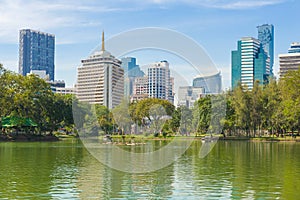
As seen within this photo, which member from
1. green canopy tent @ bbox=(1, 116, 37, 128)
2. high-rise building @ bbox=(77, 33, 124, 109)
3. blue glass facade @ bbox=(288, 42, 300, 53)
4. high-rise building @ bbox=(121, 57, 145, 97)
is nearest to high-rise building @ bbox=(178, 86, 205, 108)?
high-rise building @ bbox=(121, 57, 145, 97)

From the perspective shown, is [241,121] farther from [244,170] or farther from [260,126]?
[244,170]

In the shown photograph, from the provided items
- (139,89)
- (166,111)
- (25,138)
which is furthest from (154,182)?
(166,111)

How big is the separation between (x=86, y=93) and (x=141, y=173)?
164ft

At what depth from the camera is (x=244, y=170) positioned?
21.5 metres

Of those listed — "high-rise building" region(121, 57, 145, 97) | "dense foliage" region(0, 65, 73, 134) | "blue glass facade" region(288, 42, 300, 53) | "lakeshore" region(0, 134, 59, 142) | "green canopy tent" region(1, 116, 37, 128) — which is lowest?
"lakeshore" region(0, 134, 59, 142)

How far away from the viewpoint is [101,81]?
2313 inches

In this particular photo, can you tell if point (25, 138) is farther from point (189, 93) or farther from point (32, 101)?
point (189, 93)

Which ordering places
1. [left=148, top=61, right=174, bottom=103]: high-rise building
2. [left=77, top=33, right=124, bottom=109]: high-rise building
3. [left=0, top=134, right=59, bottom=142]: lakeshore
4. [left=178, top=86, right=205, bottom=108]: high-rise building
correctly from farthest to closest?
[left=0, top=134, right=59, bottom=142]: lakeshore
[left=77, top=33, right=124, bottom=109]: high-rise building
[left=178, top=86, right=205, bottom=108]: high-rise building
[left=148, top=61, right=174, bottom=103]: high-rise building

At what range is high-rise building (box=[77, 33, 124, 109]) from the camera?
53.9 metres

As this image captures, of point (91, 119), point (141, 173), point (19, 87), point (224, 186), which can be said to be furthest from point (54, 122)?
point (224, 186)

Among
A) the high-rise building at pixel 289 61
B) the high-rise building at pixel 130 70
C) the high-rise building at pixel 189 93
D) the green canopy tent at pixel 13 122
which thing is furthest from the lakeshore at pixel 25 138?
the high-rise building at pixel 289 61

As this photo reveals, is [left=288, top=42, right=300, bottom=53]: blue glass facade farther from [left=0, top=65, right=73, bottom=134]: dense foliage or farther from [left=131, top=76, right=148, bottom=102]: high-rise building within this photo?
[left=0, top=65, right=73, bottom=134]: dense foliage

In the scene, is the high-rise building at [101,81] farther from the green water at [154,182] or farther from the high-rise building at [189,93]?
the green water at [154,182]

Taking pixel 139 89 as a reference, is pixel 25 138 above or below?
below
